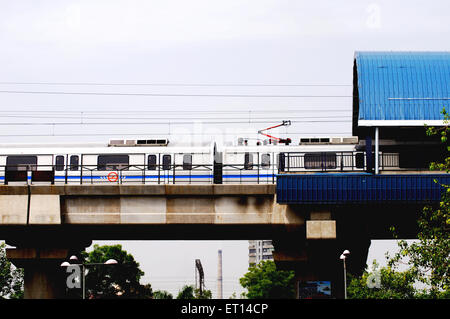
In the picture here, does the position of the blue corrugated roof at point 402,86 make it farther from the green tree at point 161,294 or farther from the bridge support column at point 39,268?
the green tree at point 161,294

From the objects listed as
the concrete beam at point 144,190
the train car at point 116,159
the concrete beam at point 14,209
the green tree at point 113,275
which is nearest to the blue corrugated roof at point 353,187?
Answer: the concrete beam at point 144,190

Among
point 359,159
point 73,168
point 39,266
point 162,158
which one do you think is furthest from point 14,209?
point 359,159

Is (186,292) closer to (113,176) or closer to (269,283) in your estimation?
(269,283)

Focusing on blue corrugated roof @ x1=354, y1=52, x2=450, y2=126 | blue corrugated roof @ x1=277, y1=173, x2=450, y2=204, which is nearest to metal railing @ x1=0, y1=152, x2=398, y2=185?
blue corrugated roof @ x1=354, y1=52, x2=450, y2=126

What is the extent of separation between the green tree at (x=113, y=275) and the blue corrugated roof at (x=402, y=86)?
7247cm

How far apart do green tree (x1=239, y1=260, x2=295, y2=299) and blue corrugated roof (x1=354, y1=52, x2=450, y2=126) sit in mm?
67244

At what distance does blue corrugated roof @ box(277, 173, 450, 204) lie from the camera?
124ft

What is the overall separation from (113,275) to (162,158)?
65366 millimetres

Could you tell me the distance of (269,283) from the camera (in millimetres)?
106000

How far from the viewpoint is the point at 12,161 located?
50.4 m

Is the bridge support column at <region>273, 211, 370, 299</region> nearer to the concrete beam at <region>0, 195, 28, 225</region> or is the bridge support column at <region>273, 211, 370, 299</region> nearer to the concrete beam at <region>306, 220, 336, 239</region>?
the concrete beam at <region>306, 220, 336, 239</region>

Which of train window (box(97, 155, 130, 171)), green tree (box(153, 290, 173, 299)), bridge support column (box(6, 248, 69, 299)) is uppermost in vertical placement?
train window (box(97, 155, 130, 171))
